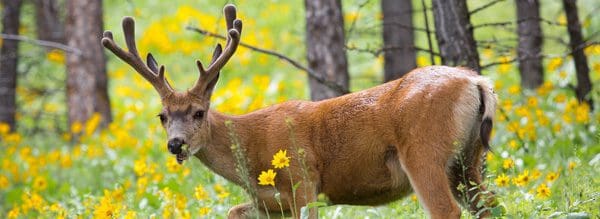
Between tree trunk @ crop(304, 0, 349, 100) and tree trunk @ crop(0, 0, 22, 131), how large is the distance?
6553 mm

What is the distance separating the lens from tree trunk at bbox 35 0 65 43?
1591 cm

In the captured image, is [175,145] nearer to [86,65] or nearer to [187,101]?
[187,101]

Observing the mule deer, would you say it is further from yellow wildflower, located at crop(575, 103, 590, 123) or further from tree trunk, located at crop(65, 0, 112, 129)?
tree trunk, located at crop(65, 0, 112, 129)

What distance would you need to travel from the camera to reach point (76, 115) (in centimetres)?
1481

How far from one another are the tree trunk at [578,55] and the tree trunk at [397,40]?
2.69m

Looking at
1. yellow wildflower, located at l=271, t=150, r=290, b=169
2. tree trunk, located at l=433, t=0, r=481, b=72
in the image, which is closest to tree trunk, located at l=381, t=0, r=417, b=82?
tree trunk, located at l=433, t=0, r=481, b=72

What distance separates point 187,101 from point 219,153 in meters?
0.49

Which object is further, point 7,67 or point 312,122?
point 7,67

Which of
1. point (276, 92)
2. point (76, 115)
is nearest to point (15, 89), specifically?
point (76, 115)

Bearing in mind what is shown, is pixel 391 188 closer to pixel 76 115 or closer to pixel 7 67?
pixel 76 115

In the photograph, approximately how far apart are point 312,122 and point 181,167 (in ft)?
8.78

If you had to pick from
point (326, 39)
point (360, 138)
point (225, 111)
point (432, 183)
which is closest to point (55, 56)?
point (225, 111)

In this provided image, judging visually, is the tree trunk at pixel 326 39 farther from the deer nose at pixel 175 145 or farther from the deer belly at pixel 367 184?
the deer nose at pixel 175 145

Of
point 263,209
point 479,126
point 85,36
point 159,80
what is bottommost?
point 263,209
